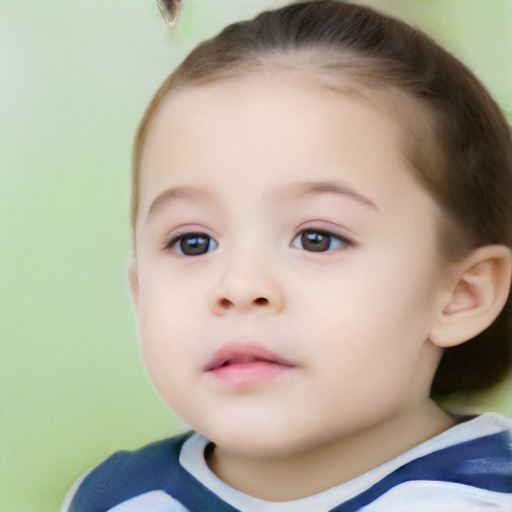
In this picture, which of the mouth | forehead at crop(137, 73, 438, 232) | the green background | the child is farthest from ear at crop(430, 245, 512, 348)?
the green background

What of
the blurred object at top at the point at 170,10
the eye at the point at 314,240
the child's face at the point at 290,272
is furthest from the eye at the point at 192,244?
the blurred object at top at the point at 170,10

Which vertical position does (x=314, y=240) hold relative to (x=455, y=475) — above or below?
above

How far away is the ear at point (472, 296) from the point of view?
104 cm

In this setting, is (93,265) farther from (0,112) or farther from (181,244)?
(181,244)

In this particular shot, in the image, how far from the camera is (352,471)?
3.51ft

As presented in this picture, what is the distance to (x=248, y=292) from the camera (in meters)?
0.90

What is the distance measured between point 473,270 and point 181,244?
1.22 ft

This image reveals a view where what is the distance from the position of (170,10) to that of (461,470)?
82 cm

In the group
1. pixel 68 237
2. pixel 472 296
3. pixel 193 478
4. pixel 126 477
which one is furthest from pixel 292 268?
pixel 68 237

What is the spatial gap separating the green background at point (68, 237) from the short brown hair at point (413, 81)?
0.87 ft

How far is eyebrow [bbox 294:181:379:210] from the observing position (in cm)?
95

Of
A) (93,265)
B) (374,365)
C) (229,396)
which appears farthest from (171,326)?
(93,265)

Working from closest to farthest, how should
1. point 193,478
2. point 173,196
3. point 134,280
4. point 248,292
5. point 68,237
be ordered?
point 248,292 → point 173,196 → point 193,478 → point 134,280 → point 68,237

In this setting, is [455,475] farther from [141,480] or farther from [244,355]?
[141,480]
